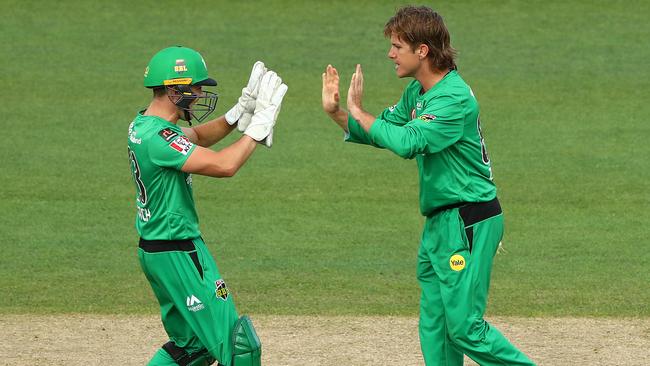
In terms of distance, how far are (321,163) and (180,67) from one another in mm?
7216

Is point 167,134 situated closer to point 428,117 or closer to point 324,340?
point 428,117

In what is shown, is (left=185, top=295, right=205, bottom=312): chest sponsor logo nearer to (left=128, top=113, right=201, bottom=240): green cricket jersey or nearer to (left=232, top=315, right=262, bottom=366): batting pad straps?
(left=232, top=315, right=262, bottom=366): batting pad straps

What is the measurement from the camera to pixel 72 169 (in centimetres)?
1382

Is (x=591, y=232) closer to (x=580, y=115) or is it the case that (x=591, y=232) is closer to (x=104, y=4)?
(x=580, y=115)

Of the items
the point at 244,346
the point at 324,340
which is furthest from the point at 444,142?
the point at 324,340

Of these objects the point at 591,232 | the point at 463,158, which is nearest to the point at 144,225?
the point at 463,158

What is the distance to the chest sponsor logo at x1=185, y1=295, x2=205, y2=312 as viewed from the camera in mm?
6891

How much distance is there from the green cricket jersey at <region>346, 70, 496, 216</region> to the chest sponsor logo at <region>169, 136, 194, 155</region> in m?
1.03

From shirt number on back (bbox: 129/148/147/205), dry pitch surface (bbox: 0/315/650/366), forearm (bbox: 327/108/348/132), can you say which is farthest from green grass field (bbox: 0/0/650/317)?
shirt number on back (bbox: 129/148/147/205)

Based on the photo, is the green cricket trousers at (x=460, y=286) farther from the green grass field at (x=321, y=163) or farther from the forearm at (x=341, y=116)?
the green grass field at (x=321, y=163)

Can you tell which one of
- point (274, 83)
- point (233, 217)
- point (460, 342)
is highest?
point (274, 83)

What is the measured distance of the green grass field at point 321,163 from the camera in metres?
10.5

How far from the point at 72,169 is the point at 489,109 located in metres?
5.55

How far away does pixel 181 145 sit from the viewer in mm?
6805
